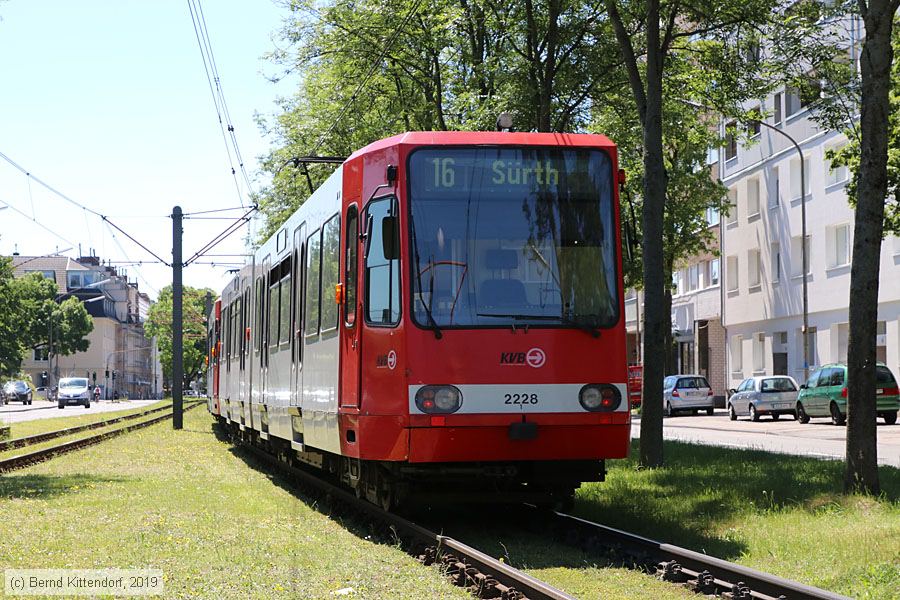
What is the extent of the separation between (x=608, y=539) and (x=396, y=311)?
261cm

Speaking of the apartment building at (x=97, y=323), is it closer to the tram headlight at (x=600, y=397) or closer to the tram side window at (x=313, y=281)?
the tram side window at (x=313, y=281)

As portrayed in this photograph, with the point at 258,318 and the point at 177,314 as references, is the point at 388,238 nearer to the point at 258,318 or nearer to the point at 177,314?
the point at 258,318

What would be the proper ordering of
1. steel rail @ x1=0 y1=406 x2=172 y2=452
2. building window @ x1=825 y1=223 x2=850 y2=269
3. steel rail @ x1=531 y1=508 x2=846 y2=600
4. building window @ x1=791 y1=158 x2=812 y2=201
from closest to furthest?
steel rail @ x1=531 y1=508 x2=846 y2=600 < steel rail @ x1=0 y1=406 x2=172 y2=452 < building window @ x1=825 y1=223 x2=850 y2=269 < building window @ x1=791 y1=158 x2=812 y2=201

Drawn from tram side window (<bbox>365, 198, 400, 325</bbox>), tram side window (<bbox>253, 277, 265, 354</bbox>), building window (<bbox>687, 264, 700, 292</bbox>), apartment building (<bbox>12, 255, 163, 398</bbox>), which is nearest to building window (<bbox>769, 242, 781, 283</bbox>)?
building window (<bbox>687, 264, 700, 292</bbox>)

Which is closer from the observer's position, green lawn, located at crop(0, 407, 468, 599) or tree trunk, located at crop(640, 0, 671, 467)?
green lawn, located at crop(0, 407, 468, 599)

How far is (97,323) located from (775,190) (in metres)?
112

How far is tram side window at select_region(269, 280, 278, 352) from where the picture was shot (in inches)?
727

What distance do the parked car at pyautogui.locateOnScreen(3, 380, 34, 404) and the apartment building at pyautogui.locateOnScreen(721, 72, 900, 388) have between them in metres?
51.4

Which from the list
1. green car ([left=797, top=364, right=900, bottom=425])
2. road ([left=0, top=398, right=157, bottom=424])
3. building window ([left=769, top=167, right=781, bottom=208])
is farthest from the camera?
road ([left=0, top=398, right=157, bottom=424])

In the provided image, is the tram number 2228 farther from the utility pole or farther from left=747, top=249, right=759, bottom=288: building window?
left=747, top=249, right=759, bottom=288: building window

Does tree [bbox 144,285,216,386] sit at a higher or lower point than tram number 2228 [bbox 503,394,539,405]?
higher

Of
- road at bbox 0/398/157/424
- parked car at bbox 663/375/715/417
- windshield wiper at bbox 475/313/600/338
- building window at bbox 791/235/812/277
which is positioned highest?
building window at bbox 791/235/812/277

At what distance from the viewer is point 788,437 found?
3084 cm

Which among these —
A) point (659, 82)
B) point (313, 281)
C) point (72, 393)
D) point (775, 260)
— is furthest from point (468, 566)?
point (72, 393)
